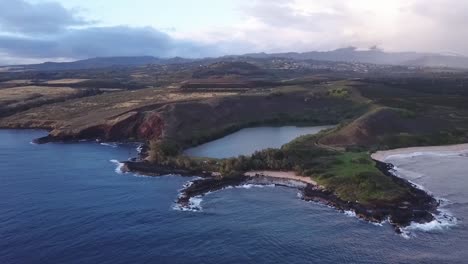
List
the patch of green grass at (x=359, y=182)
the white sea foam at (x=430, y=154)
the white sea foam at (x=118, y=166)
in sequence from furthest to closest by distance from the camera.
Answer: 1. the white sea foam at (x=430, y=154)
2. the white sea foam at (x=118, y=166)
3. the patch of green grass at (x=359, y=182)

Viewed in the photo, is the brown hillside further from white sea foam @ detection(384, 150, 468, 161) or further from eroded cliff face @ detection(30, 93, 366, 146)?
eroded cliff face @ detection(30, 93, 366, 146)

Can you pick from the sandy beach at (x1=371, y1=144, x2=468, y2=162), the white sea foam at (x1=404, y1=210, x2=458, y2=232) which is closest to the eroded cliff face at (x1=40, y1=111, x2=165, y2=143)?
the sandy beach at (x1=371, y1=144, x2=468, y2=162)

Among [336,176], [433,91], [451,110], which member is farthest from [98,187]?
[433,91]

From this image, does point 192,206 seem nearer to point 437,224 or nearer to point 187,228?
point 187,228

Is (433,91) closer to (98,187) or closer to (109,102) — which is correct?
(109,102)

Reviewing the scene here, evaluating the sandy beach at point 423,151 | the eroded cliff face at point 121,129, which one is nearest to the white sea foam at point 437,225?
the sandy beach at point 423,151

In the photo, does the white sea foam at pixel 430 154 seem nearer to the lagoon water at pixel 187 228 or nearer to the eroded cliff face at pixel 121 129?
the lagoon water at pixel 187 228

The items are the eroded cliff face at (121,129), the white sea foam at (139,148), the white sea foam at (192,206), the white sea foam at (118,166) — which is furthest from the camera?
the eroded cliff face at (121,129)
